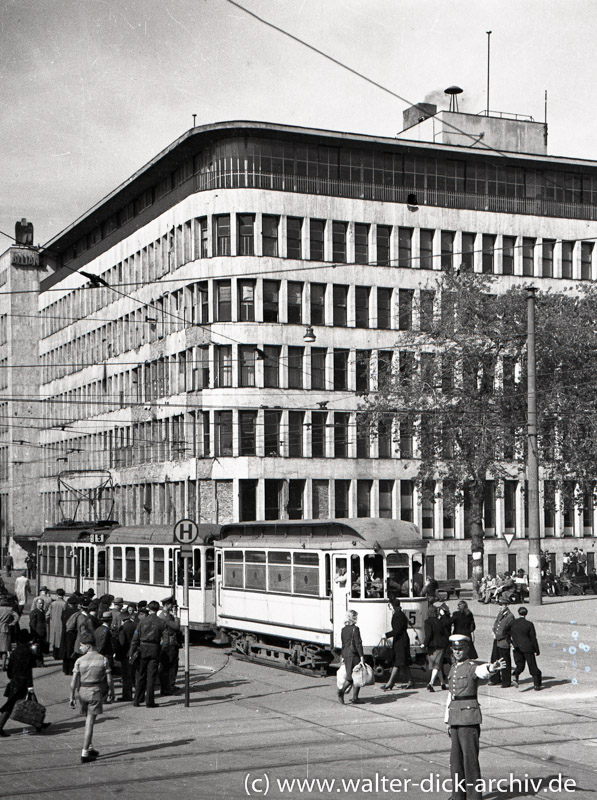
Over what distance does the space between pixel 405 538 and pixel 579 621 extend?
1173cm

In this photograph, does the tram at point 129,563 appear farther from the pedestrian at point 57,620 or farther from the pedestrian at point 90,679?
the pedestrian at point 90,679

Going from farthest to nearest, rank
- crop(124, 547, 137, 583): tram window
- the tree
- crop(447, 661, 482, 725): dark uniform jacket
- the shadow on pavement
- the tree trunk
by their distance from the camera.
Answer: the tree trunk < the tree < crop(124, 547, 137, 583): tram window < the shadow on pavement < crop(447, 661, 482, 725): dark uniform jacket

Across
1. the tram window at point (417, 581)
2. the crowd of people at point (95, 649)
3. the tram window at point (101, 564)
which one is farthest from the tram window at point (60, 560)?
the tram window at point (417, 581)

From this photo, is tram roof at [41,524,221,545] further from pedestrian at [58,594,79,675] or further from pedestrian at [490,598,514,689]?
pedestrian at [490,598,514,689]

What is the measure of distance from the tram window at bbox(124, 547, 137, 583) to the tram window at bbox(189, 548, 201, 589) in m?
4.27

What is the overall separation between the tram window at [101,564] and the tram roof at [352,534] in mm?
12390

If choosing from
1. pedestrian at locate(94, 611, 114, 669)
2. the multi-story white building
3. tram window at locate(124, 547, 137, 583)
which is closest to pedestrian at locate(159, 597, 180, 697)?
pedestrian at locate(94, 611, 114, 669)

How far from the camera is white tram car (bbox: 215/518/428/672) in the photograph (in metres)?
23.7

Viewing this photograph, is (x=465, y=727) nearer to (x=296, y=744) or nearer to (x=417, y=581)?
(x=296, y=744)

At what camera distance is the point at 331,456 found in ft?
210

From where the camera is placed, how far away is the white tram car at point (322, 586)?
23.7 metres

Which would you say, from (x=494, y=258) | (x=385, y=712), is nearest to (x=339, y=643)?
(x=385, y=712)

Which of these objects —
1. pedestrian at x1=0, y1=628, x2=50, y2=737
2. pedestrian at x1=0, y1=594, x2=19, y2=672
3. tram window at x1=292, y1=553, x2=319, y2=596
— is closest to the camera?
pedestrian at x1=0, y1=628, x2=50, y2=737

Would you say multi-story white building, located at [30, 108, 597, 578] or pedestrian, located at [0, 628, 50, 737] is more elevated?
multi-story white building, located at [30, 108, 597, 578]
